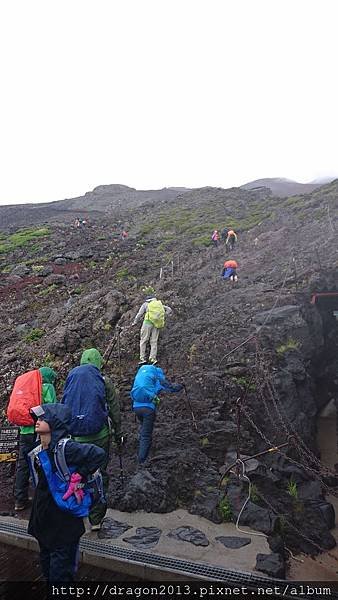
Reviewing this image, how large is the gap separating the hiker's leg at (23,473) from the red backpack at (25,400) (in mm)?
337

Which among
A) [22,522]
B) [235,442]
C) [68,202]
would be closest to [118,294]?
[235,442]

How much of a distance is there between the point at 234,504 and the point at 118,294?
9.32 metres

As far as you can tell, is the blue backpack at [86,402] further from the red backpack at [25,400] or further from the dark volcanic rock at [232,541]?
the dark volcanic rock at [232,541]

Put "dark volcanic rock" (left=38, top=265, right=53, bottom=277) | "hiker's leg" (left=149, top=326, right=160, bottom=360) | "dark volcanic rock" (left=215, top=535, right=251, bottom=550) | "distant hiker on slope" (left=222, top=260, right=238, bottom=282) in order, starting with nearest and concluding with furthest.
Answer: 1. "dark volcanic rock" (left=215, top=535, right=251, bottom=550)
2. "hiker's leg" (left=149, top=326, right=160, bottom=360)
3. "distant hiker on slope" (left=222, top=260, right=238, bottom=282)
4. "dark volcanic rock" (left=38, top=265, right=53, bottom=277)

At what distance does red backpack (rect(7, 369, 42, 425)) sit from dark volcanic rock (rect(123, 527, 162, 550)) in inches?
72.9

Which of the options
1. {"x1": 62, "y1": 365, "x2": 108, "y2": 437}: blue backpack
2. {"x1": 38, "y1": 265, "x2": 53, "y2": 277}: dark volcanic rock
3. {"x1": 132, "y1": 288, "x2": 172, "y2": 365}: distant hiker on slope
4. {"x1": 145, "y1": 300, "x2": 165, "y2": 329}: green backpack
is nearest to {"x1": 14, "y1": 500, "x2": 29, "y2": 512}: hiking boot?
{"x1": 62, "y1": 365, "x2": 108, "y2": 437}: blue backpack

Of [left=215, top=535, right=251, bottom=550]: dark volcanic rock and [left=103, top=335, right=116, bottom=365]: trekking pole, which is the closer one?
[left=215, top=535, right=251, bottom=550]: dark volcanic rock

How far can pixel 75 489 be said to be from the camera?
3.58m

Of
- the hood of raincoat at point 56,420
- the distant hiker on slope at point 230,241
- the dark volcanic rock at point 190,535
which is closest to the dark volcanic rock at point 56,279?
the distant hiker on slope at point 230,241

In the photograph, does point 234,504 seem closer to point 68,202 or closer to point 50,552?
point 50,552

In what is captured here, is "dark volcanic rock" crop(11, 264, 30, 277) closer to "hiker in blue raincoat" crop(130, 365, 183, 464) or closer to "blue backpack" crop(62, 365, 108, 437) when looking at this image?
"hiker in blue raincoat" crop(130, 365, 183, 464)

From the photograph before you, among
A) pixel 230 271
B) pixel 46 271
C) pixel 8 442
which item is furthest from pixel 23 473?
pixel 46 271

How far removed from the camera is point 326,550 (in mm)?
6301

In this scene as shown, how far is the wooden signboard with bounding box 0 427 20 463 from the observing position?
21.7 ft
